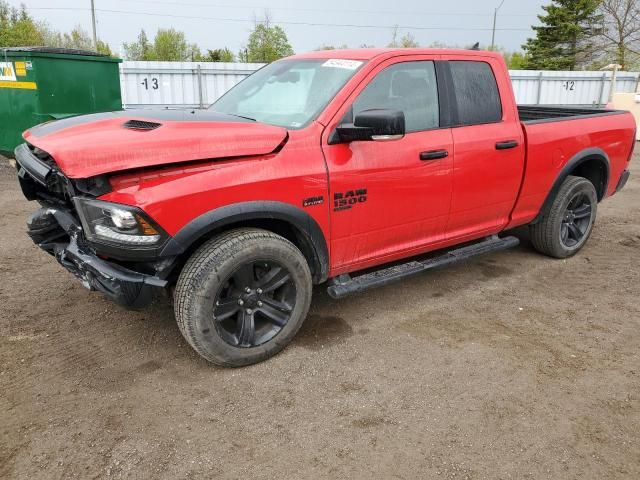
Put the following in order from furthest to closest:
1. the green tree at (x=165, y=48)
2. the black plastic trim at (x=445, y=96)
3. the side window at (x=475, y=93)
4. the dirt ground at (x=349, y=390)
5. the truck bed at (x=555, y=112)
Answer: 1. the green tree at (x=165, y=48)
2. the truck bed at (x=555, y=112)
3. the side window at (x=475, y=93)
4. the black plastic trim at (x=445, y=96)
5. the dirt ground at (x=349, y=390)

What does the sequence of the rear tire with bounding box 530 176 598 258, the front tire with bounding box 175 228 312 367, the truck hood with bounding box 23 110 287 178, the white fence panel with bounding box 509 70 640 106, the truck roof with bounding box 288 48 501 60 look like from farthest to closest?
the white fence panel with bounding box 509 70 640 106
the rear tire with bounding box 530 176 598 258
the truck roof with bounding box 288 48 501 60
the front tire with bounding box 175 228 312 367
the truck hood with bounding box 23 110 287 178

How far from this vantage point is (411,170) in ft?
12.0

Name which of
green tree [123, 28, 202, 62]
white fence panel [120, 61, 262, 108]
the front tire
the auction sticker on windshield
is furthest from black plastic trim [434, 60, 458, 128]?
green tree [123, 28, 202, 62]

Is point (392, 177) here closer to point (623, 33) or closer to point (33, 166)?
point (33, 166)

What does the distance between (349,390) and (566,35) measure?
45.4m

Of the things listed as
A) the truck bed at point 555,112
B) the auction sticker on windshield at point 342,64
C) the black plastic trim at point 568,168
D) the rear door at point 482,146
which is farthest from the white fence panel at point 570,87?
the auction sticker on windshield at point 342,64

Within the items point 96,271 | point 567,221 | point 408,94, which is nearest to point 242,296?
point 96,271

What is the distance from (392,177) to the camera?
3557 mm

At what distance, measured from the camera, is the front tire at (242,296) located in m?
3.00

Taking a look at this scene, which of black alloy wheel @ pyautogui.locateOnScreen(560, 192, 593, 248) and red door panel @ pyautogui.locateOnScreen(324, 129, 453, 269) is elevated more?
red door panel @ pyautogui.locateOnScreen(324, 129, 453, 269)

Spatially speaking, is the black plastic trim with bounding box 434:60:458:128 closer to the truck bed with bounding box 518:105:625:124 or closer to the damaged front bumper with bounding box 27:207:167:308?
the truck bed with bounding box 518:105:625:124

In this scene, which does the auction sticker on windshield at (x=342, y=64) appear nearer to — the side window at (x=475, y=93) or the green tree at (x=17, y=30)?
the side window at (x=475, y=93)

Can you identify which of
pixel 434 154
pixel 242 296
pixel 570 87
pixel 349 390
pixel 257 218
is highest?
pixel 570 87

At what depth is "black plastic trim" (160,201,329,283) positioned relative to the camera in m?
2.87
